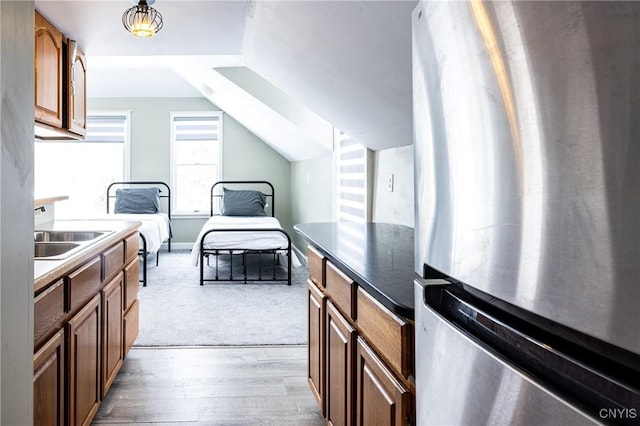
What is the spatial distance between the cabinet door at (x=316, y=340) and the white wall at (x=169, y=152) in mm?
5287

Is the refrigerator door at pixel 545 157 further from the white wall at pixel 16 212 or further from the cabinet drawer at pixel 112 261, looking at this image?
the cabinet drawer at pixel 112 261

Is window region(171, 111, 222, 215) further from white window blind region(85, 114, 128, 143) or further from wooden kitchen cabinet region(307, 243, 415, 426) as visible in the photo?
wooden kitchen cabinet region(307, 243, 415, 426)

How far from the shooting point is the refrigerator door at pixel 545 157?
394 mm

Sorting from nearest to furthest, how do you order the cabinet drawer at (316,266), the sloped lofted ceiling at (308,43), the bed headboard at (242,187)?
the sloped lofted ceiling at (308,43)
the cabinet drawer at (316,266)
the bed headboard at (242,187)

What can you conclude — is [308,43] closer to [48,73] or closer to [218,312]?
[48,73]

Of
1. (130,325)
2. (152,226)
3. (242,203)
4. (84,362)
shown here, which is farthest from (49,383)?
(242,203)

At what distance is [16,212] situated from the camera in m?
0.89

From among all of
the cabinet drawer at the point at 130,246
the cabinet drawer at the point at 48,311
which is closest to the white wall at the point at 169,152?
the cabinet drawer at the point at 130,246

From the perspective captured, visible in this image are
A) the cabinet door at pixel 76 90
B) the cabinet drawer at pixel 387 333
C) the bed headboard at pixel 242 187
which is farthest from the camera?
the bed headboard at pixel 242 187

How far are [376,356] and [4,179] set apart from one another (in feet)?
3.07

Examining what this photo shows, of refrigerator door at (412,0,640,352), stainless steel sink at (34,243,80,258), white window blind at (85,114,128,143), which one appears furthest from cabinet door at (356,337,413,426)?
white window blind at (85,114,128,143)

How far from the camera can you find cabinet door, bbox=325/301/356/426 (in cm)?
141

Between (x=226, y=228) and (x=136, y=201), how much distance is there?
211cm

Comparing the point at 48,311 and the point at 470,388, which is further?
the point at 48,311
